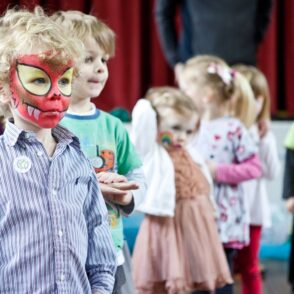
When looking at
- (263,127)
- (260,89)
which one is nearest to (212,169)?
(263,127)

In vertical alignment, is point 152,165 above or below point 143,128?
below

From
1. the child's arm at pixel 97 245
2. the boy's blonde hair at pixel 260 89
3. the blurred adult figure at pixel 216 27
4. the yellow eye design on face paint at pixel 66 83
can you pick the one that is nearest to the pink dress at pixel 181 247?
the boy's blonde hair at pixel 260 89

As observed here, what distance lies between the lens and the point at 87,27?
198 centimetres

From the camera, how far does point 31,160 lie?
157cm

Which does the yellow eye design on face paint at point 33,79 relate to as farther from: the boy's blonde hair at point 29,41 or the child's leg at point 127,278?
the child's leg at point 127,278

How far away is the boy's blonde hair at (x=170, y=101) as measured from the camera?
2807mm

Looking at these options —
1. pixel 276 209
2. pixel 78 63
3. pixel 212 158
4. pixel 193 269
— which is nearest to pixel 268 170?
pixel 212 158

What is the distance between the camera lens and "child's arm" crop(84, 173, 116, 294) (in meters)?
1.67

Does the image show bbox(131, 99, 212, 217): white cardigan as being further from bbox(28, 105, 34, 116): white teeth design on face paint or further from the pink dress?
bbox(28, 105, 34, 116): white teeth design on face paint

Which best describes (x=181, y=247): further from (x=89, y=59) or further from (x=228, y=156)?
(x=89, y=59)

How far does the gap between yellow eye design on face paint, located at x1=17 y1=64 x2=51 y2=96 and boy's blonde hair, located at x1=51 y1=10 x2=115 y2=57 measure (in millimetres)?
347

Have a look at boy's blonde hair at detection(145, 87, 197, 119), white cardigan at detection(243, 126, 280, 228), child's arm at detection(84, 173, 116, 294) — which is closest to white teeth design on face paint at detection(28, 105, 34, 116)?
child's arm at detection(84, 173, 116, 294)

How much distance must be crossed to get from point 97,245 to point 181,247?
44.2 inches

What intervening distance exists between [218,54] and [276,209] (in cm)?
105
